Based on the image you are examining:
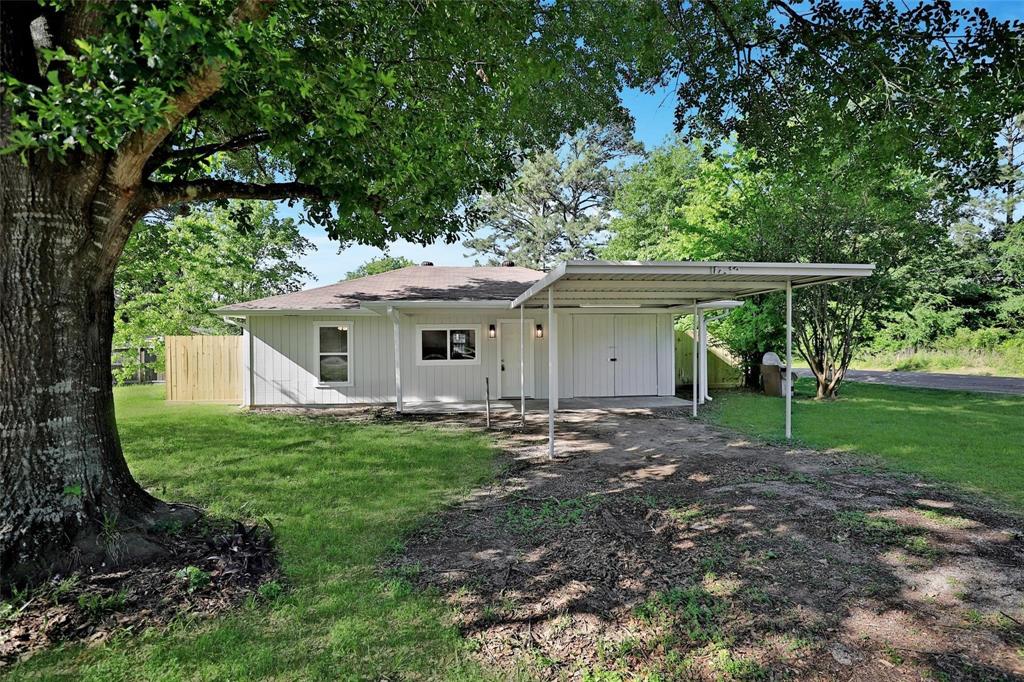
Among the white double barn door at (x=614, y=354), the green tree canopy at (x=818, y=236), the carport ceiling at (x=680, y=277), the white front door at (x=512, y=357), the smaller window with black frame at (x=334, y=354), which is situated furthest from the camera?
the white double barn door at (x=614, y=354)

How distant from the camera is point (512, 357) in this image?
11688 mm

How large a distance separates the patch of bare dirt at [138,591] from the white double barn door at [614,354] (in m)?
9.05

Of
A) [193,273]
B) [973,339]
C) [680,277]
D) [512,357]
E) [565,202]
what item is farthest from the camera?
[565,202]

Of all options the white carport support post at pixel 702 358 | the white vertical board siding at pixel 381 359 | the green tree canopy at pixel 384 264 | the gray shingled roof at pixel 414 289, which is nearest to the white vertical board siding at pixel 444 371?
the white vertical board siding at pixel 381 359

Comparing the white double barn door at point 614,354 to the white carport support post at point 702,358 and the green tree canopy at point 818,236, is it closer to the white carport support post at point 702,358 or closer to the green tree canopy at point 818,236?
the white carport support post at point 702,358

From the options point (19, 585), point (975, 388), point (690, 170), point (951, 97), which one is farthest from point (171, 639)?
point (690, 170)

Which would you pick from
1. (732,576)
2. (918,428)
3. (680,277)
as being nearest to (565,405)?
(680,277)

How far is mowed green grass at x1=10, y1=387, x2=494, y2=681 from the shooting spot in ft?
7.52

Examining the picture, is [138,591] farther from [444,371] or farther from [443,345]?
[443,345]

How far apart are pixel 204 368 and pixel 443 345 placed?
6042 mm

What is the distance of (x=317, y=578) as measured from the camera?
3109mm

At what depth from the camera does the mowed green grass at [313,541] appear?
90.2 inches

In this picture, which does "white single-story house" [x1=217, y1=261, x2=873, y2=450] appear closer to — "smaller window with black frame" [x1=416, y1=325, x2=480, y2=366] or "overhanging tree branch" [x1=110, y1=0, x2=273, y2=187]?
"smaller window with black frame" [x1=416, y1=325, x2=480, y2=366]

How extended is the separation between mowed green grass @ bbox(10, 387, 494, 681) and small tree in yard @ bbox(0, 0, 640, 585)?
1021 mm
